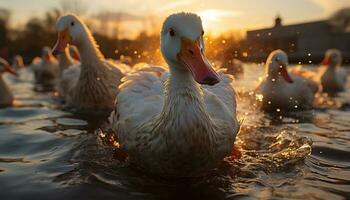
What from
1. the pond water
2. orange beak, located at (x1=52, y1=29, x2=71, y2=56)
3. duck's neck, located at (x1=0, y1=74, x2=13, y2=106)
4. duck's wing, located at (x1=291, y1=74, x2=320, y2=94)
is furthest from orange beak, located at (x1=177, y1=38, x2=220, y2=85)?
duck's neck, located at (x1=0, y1=74, x2=13, y2=106)

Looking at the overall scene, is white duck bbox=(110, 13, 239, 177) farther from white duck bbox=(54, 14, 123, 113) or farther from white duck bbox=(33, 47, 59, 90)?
white duck bbox=(33, 47, 59, 90)

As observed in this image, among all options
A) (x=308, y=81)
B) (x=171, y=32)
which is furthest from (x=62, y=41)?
(x=308, y=81)

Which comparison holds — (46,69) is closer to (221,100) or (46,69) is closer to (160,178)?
(221,100)

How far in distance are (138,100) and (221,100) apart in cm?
84

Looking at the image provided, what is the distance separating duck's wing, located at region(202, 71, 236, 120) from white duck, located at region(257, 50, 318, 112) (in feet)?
10.7

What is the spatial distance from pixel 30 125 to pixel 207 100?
3.52m

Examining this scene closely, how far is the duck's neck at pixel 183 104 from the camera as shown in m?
3.30

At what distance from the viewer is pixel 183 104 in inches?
131

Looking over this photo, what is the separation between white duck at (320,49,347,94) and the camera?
11977 mm

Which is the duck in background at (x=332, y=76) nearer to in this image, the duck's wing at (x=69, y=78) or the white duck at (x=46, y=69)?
the duck's wing at (x=69, y=78)

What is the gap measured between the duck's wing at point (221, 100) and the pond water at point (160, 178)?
1.49ft

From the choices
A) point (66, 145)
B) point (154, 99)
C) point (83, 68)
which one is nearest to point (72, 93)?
point (83, 68)

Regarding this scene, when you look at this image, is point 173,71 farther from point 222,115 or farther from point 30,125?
point 30,125

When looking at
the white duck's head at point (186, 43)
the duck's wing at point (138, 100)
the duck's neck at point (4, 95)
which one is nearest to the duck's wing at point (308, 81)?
the duck's wing at point (138, 100)
